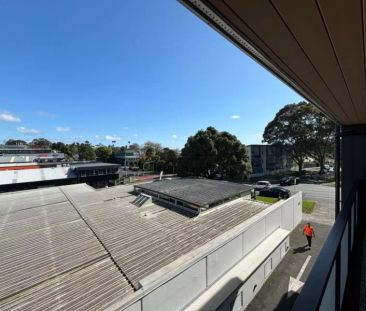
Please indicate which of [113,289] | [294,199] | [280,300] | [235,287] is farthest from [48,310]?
[294,199]

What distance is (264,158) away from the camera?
3222 cm

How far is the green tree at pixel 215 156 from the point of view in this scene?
838 inches

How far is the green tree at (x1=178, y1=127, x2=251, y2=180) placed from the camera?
21.3 meters

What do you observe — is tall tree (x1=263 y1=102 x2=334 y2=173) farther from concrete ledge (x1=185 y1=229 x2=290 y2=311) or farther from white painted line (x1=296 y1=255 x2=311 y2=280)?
concrete ledge (x1=185 y1=229 x2=290 y2=311)

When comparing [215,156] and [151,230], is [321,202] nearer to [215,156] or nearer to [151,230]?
[215,156]

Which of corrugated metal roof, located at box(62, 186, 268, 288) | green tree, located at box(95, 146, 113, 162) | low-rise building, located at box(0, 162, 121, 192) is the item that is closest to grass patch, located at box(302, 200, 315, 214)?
corrugated metal roof, located at box(62, 186, 268, 288)

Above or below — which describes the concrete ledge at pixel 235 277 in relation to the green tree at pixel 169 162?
below

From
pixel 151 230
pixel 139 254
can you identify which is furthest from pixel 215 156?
pixel 139 254

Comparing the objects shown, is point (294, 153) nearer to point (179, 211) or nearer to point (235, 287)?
point (179, 211)

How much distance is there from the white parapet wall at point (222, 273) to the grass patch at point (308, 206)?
6.42m

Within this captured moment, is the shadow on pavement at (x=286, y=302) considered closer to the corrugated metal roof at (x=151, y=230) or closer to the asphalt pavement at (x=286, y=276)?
the asphalt pavement at (x=286, y=276)

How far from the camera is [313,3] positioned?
0.95 m

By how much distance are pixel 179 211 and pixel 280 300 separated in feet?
14.7

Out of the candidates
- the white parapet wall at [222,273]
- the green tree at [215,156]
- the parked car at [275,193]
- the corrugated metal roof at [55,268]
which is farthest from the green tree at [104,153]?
the white parapet wall at [222,273]
